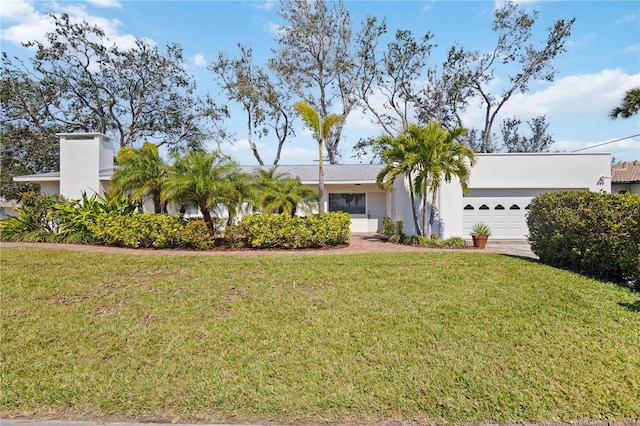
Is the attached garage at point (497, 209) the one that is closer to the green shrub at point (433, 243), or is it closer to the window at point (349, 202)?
the green shrub at point (433, 243)

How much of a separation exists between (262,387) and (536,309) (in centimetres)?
408

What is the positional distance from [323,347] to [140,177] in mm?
9938

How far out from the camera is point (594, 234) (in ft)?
22.2

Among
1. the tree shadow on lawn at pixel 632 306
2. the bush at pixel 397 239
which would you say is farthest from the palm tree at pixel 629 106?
the tree shadow on lawn at pixel 632 306

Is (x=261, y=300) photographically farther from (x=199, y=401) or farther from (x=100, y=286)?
(x=100, y=286)

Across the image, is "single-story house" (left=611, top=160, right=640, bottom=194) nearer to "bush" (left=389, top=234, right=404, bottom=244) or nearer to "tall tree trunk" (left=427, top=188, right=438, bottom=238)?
"tall tree trunk" (left=427, top=188, right=438, bottom=238)

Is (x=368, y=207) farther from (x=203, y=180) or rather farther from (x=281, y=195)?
(x=203, y=180)

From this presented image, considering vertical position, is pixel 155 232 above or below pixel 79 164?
below

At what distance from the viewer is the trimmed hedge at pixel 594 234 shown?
6262 millimetres

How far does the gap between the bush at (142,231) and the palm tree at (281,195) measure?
9.03 feet

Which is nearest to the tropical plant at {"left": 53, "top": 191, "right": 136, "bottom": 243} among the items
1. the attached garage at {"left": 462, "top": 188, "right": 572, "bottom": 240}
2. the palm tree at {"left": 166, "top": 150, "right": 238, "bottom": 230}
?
the palm tree at {"left": 166, "top": 150, "right": 238, "bottom": 230}

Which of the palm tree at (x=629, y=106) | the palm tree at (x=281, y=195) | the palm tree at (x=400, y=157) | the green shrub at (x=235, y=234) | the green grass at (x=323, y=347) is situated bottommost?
the green grass at (x=323, y=347)

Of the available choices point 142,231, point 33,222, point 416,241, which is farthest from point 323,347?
point 33,222

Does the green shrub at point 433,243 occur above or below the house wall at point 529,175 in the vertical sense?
below
